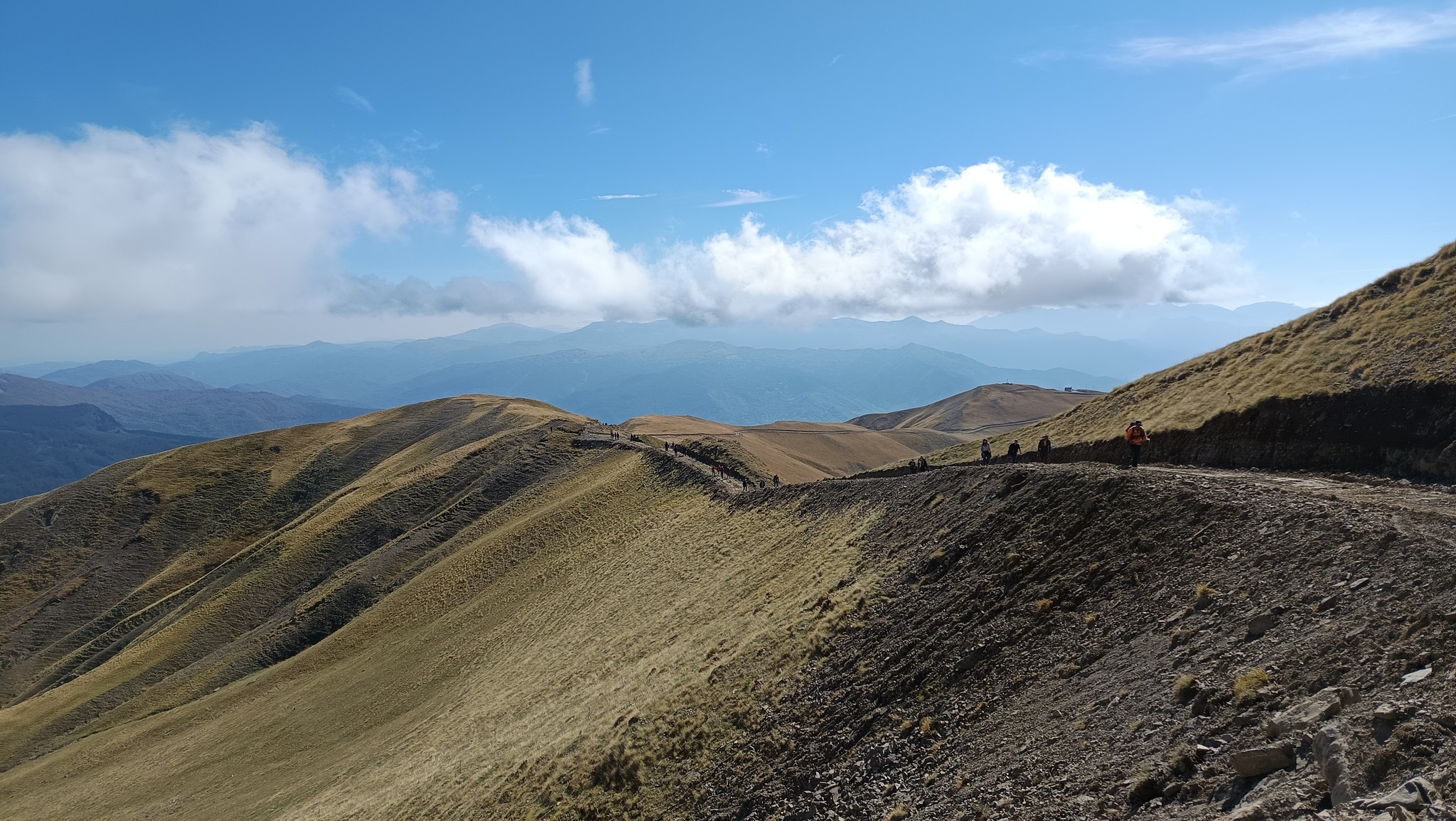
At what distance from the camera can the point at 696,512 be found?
161ft

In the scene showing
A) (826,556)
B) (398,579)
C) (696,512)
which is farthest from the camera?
(398,579)

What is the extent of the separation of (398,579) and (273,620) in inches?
479

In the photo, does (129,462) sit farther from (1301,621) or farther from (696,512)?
(1301,621)

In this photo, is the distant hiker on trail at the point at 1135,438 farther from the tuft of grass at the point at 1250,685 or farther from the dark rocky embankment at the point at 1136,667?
the tuft of grass at the point at 1250,685

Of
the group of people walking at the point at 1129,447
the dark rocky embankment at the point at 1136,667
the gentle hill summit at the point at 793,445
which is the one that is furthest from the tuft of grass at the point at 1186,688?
the gentle hill summit at the point at 793,445

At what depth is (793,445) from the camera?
467 ft

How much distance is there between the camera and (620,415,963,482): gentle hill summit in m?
73.2

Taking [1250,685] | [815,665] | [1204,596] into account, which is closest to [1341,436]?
[1204,596]

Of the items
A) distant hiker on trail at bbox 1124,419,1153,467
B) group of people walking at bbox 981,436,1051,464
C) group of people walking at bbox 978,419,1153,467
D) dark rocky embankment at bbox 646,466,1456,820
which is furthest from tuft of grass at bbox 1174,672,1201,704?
group of people walking at bbox 981,436,1051,464

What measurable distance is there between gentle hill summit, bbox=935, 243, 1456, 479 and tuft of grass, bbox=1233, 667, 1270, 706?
15403 mm

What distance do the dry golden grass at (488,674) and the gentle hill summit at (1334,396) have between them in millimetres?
13855

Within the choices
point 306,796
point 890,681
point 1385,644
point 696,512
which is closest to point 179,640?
point 306,796

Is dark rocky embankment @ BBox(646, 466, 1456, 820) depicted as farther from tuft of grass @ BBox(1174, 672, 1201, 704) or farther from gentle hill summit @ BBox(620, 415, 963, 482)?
gentle hill summit @ BBox(620, 415, 963, 482)

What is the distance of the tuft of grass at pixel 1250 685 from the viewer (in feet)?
36.9
